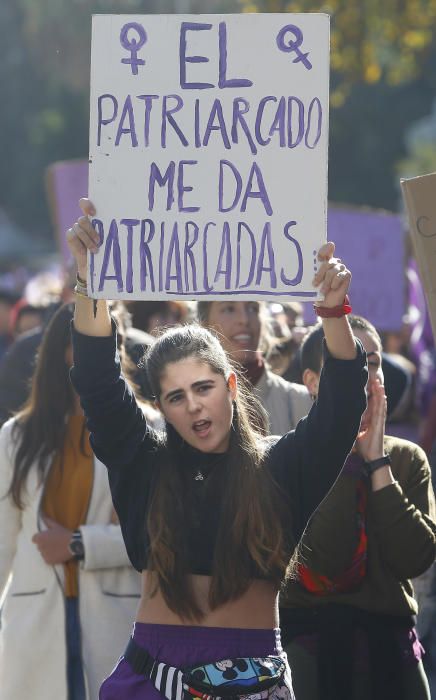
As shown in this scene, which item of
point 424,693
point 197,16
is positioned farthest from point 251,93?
point 424,693

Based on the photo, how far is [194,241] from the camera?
3.18 meters

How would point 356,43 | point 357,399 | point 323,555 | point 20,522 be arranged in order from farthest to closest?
1. point 356,43
2. point 20,522
3. point 323,555
4. point 357,399

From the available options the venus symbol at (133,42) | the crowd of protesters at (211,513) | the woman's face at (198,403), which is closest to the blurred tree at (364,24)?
the crowd of protesters at (211,513)

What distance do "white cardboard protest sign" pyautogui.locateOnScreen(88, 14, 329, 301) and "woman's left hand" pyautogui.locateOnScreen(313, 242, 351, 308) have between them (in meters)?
0.07

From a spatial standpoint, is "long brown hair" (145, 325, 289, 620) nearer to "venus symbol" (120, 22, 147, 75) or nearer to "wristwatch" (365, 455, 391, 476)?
"wristwatch" (365, 455, 391, 476)

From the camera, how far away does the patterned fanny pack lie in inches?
117

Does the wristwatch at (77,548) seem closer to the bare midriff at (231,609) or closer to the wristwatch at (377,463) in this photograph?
the wristwatch at (377,463)

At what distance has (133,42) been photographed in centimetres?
323

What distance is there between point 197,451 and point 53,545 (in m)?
1.16

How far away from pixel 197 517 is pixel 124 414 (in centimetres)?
30

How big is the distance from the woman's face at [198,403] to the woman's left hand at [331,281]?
13.4 inches

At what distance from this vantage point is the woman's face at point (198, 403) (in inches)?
125

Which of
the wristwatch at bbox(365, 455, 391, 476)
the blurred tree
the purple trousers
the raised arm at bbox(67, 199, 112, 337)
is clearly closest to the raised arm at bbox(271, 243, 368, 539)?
the purple trousers

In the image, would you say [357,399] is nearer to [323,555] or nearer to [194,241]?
[194,241]
